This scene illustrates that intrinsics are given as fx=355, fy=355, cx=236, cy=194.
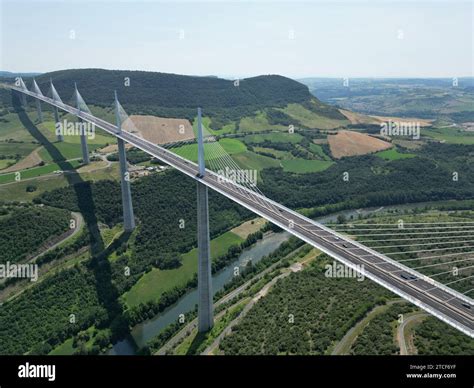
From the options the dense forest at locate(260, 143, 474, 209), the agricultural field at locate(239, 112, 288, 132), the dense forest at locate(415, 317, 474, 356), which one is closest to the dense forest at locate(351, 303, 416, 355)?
the dense forest at locate(415, 317, 474, 356)

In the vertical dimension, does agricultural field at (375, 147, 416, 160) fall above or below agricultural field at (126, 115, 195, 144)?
below

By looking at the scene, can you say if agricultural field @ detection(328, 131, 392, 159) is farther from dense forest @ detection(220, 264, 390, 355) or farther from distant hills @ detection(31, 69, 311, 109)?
dense forest @ detection(220, 264, 390, 355)

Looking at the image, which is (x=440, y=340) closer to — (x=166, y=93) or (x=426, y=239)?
(x=426, y=239)

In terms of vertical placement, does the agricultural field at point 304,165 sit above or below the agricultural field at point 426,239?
above

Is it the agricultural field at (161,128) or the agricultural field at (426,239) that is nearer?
the agricultural field at (426,239)

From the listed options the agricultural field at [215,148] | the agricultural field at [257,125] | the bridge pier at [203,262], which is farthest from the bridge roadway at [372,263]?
the agricultural field at [257,125]

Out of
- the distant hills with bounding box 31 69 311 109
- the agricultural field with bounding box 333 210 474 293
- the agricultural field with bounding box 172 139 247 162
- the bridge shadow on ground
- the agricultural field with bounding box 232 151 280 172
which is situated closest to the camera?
the bridge shadow on ground

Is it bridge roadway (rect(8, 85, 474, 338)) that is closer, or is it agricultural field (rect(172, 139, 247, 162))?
bridge roadway (rect(8, 85, 474, 338))

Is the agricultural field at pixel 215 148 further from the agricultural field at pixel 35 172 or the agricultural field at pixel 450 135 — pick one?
the agricultural field at pixel 450 135
